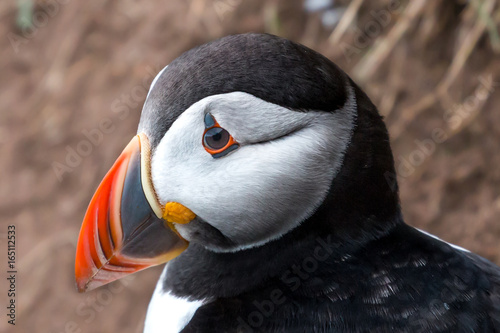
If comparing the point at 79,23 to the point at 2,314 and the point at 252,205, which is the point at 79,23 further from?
the point at 252,205

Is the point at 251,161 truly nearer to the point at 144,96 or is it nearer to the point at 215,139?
the point at 215,139

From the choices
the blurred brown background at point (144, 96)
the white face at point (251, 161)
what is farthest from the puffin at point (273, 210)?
the blurred brown background at point (144, 96)

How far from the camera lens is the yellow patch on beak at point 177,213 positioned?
1.66 meters

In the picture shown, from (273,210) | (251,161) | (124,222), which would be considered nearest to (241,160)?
(251,161)

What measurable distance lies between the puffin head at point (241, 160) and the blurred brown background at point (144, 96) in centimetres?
187

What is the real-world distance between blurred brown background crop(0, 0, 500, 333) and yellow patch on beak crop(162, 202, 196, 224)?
82.8 inches

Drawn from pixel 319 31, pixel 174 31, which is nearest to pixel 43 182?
pixel 174 31

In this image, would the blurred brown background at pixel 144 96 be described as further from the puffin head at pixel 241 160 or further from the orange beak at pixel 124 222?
the orange beak at pixel 124 222

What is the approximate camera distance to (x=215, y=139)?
5.16ft

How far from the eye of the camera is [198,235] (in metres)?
1.76

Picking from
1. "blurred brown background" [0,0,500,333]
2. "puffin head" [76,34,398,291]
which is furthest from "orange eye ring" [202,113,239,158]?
"blurred brown background" [0,0,500,333]

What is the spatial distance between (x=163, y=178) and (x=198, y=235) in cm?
23

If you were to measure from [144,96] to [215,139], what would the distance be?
2.69 metres

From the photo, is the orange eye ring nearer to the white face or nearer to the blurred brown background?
the white face
